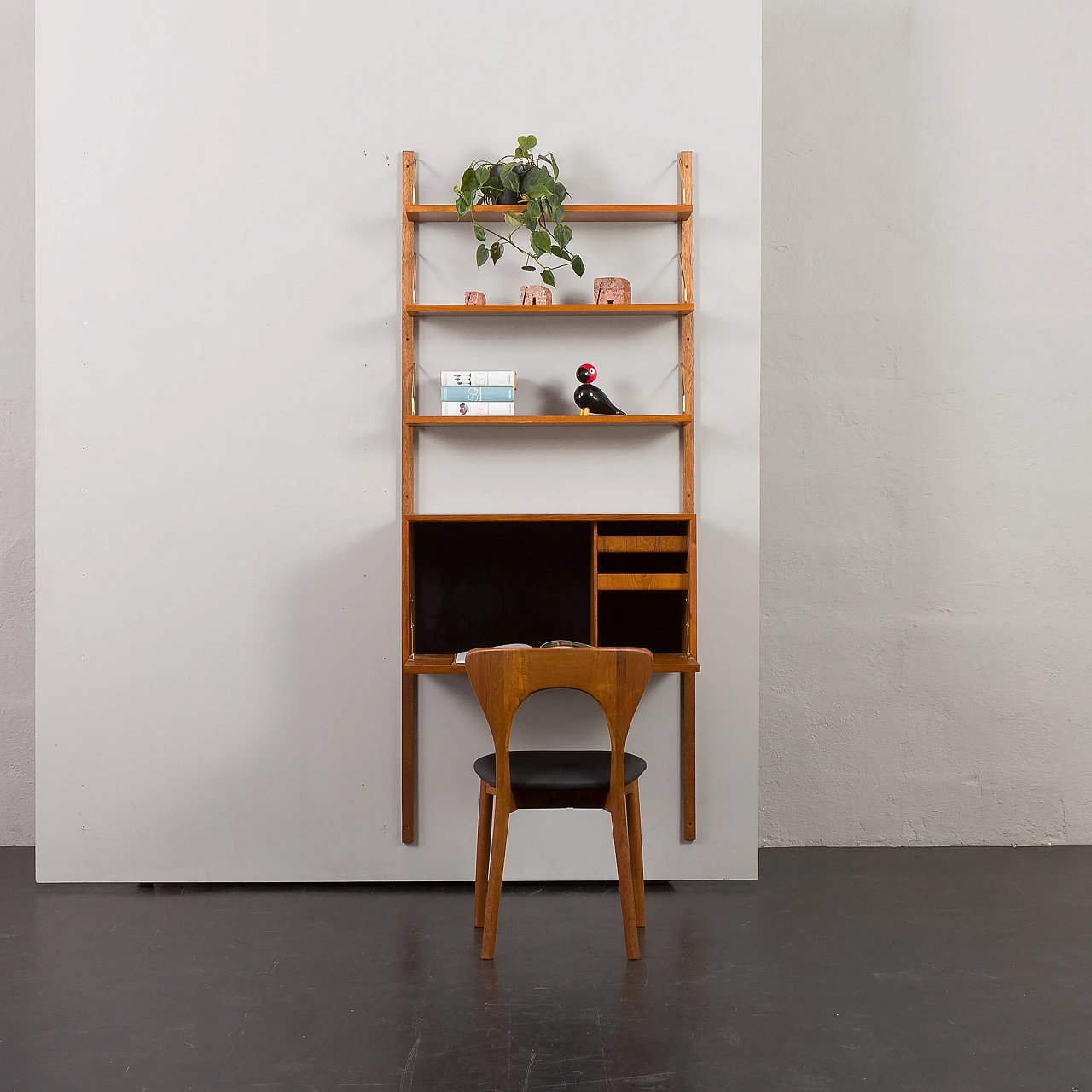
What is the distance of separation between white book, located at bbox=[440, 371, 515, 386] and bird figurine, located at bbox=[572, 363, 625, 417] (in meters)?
0.22

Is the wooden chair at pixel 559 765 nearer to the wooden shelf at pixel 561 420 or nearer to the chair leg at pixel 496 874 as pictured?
the chair leg at pixel 496 874

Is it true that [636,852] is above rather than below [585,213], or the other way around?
below

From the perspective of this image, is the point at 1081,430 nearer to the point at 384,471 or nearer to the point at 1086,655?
the point at 1086,655

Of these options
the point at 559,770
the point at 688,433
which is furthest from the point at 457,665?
the point at 688,433

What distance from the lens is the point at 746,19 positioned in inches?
133

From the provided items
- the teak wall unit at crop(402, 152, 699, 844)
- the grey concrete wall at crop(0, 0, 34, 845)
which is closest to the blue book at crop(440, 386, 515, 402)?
the teak wall unit at crop(402, 152, 699, 844)

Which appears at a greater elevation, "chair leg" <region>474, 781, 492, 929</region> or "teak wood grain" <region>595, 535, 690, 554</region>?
"teak wood grain" <region>595, 535, 690, 554</region>

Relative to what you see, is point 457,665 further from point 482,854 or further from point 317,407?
point 317,407

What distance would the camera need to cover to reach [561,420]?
Answer: 3.26 meters

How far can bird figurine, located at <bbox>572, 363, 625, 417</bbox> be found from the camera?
324cm

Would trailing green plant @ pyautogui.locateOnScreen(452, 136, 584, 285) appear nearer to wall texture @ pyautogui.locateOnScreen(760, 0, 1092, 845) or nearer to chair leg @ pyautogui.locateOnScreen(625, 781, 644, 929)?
wall texture @ pyautogui.locateOnScreen(760, 0, 1092, 845)

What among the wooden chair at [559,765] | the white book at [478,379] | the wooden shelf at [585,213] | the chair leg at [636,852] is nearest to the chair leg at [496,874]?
the wooden chair at [559,765]

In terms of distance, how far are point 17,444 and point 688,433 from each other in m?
2.61

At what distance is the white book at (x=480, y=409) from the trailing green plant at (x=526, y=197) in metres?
0.43
